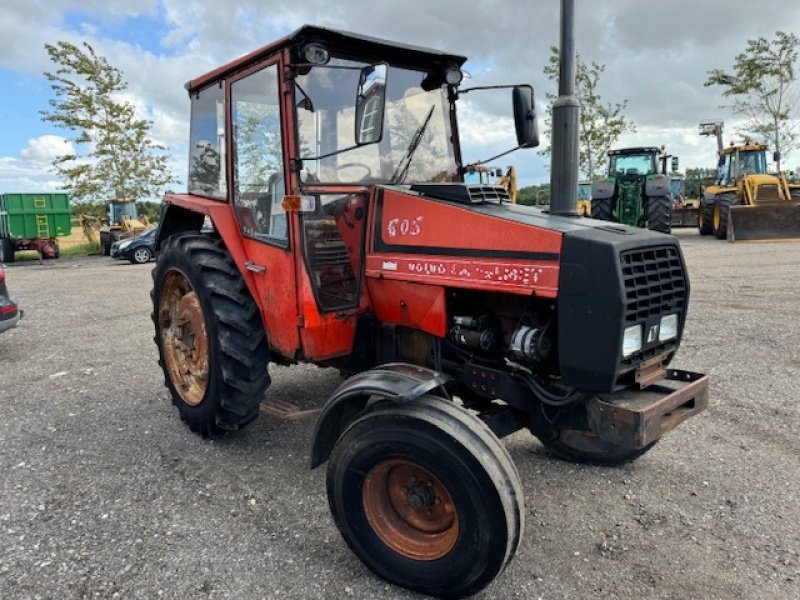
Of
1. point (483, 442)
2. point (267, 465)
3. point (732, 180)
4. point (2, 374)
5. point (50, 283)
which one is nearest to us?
point (483, 442)

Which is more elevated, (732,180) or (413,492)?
(732,180)

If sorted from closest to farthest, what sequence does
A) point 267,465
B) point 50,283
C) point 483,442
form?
point 483,442 → point 267,465 → point 50,283

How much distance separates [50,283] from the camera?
14.2m

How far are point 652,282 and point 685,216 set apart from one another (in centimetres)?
2050

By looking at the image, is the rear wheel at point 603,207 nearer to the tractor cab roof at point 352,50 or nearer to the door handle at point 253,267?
the tractor cab roof at point 352,50

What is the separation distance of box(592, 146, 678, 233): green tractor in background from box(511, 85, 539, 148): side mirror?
44.5 feet

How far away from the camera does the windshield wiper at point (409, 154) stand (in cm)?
372

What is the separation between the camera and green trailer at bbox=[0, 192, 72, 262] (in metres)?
20.1

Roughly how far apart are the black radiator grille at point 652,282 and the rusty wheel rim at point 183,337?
2.64 metres

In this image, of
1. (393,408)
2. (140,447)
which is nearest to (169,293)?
(140,447)

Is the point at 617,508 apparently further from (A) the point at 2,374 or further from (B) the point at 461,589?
(A) the point at 2,374

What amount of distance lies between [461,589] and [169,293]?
10.2 feet

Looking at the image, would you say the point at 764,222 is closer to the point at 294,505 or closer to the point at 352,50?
the point at 352,50

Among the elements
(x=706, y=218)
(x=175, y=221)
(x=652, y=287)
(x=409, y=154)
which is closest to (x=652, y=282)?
(x=652, y=287)
